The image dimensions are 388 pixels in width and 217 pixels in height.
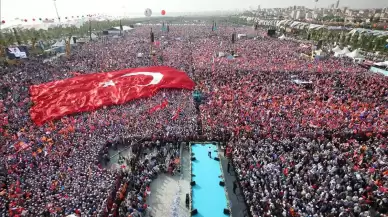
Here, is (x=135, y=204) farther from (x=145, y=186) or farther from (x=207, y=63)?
(x=207, y=63)

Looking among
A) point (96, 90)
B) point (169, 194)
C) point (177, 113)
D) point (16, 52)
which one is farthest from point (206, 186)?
point (16, 52)

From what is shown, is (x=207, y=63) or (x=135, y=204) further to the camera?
(x=207, y=63)

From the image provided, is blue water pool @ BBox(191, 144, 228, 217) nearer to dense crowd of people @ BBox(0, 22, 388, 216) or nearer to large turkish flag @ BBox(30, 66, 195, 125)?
dense crowd of people @ BBox(0, 22, 388, 216)

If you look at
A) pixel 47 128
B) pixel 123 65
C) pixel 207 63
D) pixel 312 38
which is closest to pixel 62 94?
pixel 47 128

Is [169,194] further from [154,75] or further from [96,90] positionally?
[154,75]

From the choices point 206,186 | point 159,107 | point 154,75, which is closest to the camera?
point 206,186

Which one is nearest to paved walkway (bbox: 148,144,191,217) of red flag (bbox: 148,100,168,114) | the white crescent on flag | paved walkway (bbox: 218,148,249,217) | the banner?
paved walkway (bbox: 218,148,249,217)
